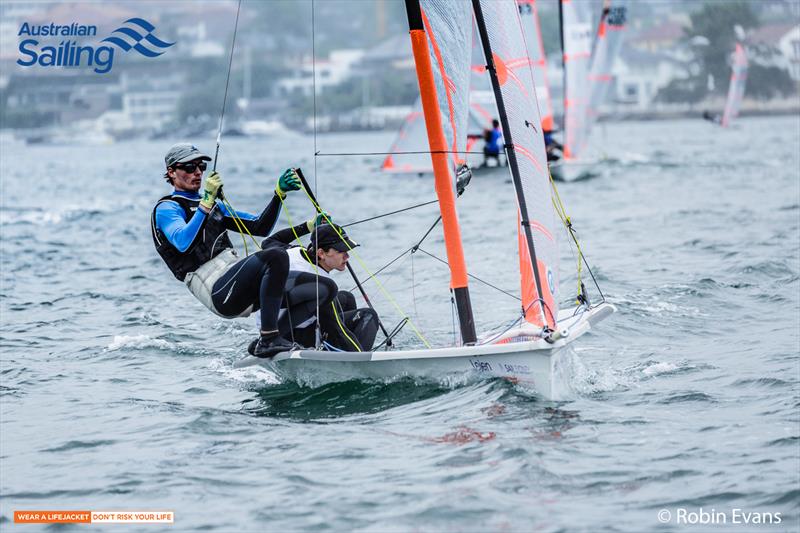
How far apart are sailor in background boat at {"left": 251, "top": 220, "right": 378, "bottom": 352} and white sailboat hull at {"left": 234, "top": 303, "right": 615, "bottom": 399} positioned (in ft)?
→ 0.89

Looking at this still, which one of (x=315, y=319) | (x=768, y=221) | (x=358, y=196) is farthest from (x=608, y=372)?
(x=358, y=196)

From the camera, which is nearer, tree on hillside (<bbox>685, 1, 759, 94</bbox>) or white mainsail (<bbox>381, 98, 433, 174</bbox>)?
white mainsail (<bbox>381, 98, 433, 174</bbox>)

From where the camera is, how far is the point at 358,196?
952 inches

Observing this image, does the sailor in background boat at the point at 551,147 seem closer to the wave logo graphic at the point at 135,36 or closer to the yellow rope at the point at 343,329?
the wave logo graphic at the point at 135,36

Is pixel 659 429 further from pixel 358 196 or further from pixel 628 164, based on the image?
pixel 628 164

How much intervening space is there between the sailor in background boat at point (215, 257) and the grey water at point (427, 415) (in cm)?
57

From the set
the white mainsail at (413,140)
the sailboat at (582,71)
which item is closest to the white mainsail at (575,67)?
the sailboat at (582,71)

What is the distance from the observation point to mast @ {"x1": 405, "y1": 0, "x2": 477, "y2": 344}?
6.67 meters

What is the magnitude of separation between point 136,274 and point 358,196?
1115cm

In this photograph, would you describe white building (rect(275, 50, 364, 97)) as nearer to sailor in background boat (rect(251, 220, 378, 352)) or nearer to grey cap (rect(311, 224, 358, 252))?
sailor in background boat (rect(251, 220, 378, 352))

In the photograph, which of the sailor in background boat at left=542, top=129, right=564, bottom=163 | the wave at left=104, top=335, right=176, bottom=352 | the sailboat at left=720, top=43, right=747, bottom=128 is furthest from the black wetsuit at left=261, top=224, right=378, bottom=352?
the sailboat at left=720, top=43, right=747, bottom=128

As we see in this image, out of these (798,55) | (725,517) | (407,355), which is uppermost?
(798,55)

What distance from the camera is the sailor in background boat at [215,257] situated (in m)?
6.72

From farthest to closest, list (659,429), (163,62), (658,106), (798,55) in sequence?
(163,62), (658,106), (798,55), (659,429)
